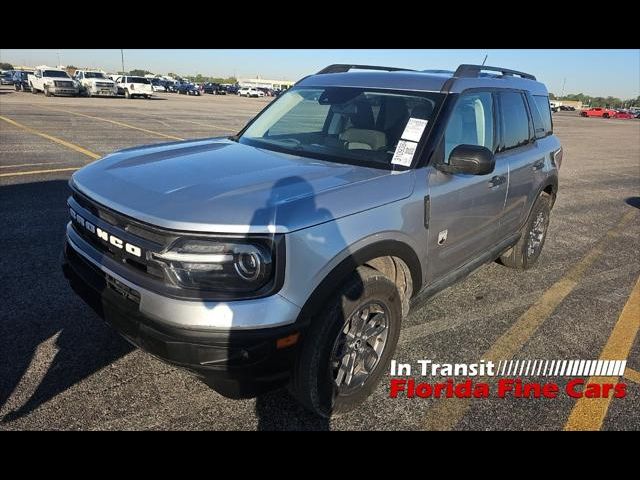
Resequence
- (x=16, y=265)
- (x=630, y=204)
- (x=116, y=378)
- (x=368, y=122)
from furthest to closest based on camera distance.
→ 1. (x=630, y=204)
2. (x=16, y=265)
3. (x=368, y=122)
4. (x=116, y=378)

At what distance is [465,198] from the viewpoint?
10.5 ft

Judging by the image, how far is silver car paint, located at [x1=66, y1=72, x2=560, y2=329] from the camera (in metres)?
2.06

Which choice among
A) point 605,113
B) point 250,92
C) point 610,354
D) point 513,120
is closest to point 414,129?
point 513,120

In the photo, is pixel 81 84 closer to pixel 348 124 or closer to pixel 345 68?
pixel 345 68

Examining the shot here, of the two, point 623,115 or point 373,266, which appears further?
point 623,115

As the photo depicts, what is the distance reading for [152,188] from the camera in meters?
2.36

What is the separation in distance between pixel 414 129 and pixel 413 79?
23.2 inches

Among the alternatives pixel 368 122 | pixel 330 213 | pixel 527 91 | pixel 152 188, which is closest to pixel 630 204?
pixel 527 91

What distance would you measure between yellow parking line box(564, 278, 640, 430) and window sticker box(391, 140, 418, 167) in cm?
183

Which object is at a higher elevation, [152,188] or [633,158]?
[152,188]

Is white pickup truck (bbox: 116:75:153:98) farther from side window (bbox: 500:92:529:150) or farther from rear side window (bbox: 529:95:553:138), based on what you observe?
side window (bbox: 500:92:529:150)

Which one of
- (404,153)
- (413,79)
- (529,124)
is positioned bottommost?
(404,153)
